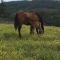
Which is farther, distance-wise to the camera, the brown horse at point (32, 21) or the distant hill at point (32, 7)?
the distant hill at point (32, 7)

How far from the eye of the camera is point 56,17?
65.2m

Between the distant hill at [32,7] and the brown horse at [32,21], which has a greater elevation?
the brown horse at [32,21]

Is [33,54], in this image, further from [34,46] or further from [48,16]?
[48,16]

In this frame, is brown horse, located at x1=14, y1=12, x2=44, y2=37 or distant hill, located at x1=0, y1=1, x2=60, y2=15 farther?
distant hill, located at x1=0, y1=1, x2=60, y2=15

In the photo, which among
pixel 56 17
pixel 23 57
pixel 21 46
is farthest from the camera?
pixel 56 17

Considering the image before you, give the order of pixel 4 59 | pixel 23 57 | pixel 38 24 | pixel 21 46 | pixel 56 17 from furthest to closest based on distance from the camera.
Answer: pixel 56 17, pixel 38 24, pixel 21 46, pixel 23 57, pixel 4 59

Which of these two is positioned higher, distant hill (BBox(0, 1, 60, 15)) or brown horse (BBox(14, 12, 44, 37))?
brown horse (BBox(14, 12, 44, 37))

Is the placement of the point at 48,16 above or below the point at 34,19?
below

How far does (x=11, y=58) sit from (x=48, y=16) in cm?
5601

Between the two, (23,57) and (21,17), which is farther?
(21,17)

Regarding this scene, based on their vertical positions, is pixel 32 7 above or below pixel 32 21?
below

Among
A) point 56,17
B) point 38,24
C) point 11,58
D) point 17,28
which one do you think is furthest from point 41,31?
point 56,17

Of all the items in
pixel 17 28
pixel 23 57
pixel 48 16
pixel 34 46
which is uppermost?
pixel 23 57

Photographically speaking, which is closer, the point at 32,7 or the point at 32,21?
the point at 32,21
